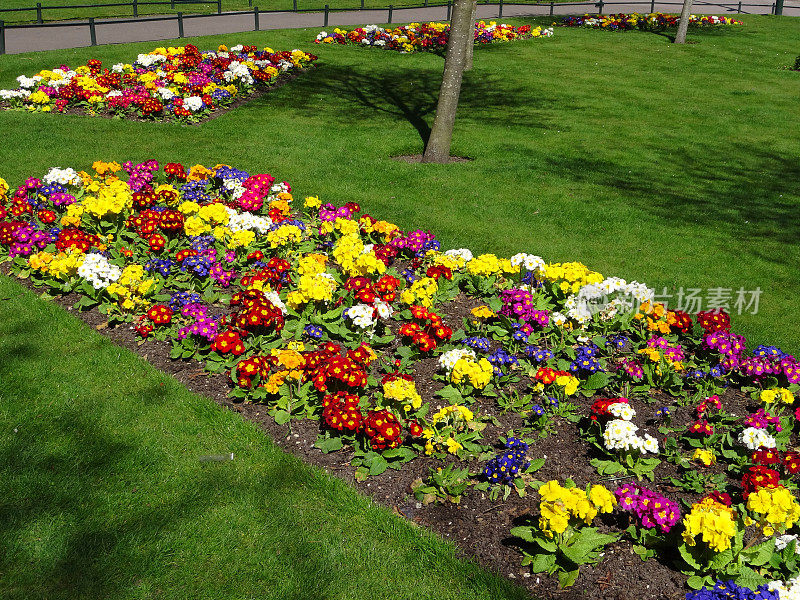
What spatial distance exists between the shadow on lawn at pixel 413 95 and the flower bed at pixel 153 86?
4.93ft

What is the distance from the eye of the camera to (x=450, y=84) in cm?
1118

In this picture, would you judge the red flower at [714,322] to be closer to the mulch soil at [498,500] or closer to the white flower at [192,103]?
the mulch soil at [498,500]

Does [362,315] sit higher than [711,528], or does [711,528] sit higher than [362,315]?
[362,315]

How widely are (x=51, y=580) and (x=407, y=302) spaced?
3592 mm

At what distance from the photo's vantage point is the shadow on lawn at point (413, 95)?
14.8 meters

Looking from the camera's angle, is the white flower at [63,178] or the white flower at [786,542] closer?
the white flower at [786,542]

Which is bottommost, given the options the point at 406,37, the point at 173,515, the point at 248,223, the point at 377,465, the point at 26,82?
the point at 173,515

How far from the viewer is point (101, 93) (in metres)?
14.0

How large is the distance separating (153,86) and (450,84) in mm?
6551

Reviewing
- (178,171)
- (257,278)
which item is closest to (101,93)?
(178,171)

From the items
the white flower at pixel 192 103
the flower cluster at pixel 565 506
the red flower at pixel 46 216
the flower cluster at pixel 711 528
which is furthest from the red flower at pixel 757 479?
the white flower at pixel 192 103

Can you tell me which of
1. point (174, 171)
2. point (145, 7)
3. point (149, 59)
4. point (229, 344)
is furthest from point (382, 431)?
point (145, 7)

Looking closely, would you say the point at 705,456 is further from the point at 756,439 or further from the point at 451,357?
the point at 451,357

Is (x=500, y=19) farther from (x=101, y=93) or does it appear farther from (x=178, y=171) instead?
(x=178, y=171)
